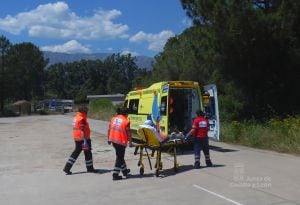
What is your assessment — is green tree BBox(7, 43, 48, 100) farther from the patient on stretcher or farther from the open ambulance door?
the patient on stretcher

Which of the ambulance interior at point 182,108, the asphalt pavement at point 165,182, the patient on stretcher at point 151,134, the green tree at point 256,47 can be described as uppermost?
the green tree at point 256,47

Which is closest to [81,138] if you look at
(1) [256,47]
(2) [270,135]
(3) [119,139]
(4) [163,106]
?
(3) [119,139]

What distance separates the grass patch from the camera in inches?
669

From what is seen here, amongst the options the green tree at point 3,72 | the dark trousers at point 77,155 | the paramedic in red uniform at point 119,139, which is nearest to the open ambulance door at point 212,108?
the dark trousers at point 77,155

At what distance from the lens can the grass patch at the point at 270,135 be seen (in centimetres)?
1700

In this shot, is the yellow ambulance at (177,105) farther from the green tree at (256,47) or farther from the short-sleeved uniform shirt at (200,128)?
the green tree at (256,47)

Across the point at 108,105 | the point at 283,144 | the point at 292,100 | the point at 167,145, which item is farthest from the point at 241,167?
the point at 108,105

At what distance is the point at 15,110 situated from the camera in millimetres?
92875

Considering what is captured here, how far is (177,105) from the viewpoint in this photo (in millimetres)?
19109

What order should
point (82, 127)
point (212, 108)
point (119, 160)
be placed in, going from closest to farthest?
point (119, 160) < point (82, 127) < point (212, 108)

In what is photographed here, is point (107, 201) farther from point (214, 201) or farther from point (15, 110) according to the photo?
point (15, 110)

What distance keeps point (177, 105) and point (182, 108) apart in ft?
0.70

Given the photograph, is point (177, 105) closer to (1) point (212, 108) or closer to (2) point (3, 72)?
(1) point (212, 108)

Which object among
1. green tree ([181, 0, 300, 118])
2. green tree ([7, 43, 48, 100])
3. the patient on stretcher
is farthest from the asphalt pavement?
green tree ([7, 43, 48, 100])
